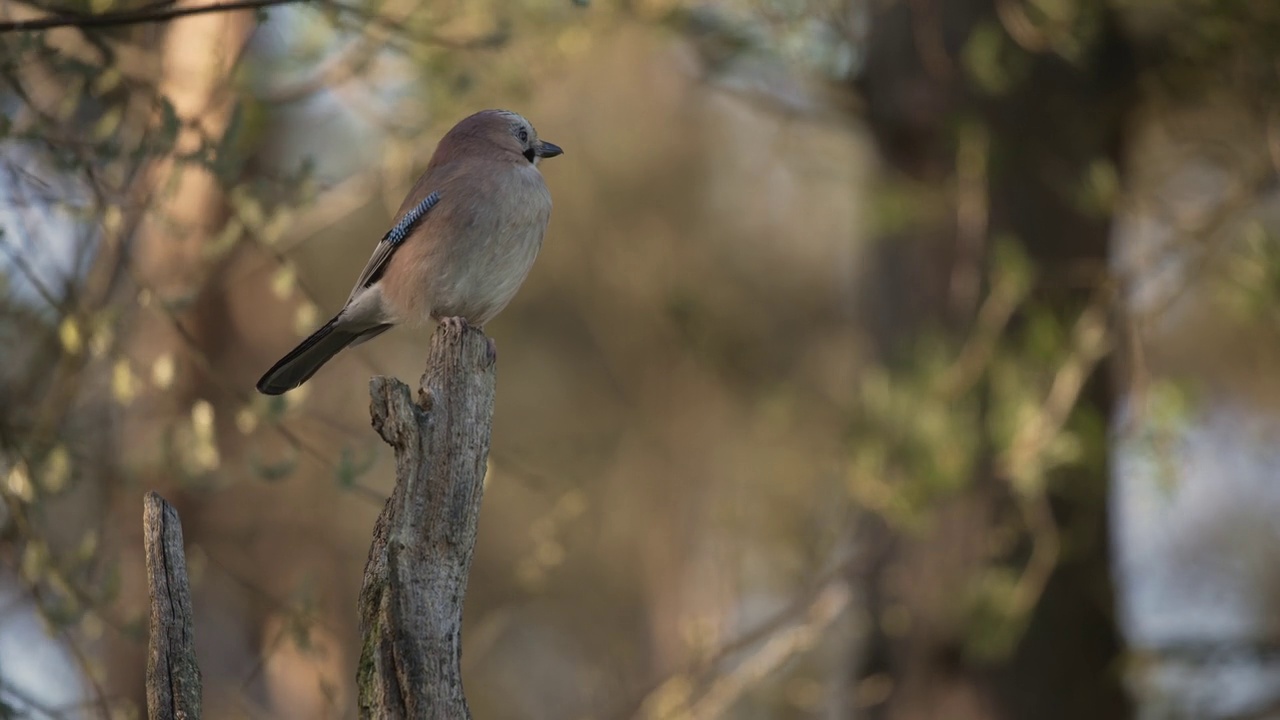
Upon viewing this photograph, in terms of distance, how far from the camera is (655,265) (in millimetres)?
8492

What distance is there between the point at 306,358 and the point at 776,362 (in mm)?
5777

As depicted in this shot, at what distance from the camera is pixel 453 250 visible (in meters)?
4.25

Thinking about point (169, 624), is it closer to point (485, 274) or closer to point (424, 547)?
point (424, 547)

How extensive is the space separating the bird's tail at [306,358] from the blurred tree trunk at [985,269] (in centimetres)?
283

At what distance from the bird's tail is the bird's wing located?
14cm

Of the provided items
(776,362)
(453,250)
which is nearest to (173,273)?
(453,250)

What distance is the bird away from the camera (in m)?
4.26

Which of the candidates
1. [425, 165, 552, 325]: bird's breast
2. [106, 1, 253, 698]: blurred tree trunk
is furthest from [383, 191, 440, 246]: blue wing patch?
[106, 1, 253, 698]: blurred tree trunk

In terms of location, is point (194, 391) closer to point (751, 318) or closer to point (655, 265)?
point (655, 265)

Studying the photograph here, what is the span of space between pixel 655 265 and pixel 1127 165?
2902 mm

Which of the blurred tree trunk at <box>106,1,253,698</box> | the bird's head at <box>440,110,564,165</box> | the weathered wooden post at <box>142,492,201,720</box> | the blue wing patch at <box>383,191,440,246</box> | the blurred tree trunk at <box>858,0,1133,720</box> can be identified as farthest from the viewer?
the blurred tree trunk at <box>858,0,1133,720</box>

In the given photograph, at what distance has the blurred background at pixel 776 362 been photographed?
4340 mm

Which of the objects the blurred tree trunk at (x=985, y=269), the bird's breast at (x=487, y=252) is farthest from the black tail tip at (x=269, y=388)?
the blurred tree trunk at (x=985, y=269)

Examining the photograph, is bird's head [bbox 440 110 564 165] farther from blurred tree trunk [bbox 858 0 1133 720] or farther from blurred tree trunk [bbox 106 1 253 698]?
blurred tree trunk [bbox 858 0 1133 720]
